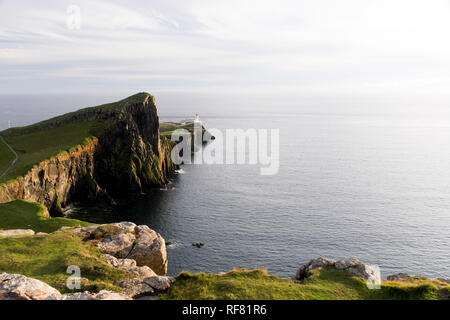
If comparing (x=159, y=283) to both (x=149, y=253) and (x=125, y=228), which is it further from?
(x=125, y=228)

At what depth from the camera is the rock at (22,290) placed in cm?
1838

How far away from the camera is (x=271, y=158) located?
6053 inches

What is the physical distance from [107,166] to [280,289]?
94.7 m

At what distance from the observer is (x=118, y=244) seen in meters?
33.7

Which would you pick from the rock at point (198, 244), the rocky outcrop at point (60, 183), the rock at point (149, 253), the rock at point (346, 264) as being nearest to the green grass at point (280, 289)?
the rock at point (346, 264)

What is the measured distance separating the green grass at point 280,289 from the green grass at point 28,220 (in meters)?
30.7

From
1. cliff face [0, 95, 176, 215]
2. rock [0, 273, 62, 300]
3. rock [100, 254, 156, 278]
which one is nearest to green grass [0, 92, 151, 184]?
cliff face [0, 95, 176, 215]

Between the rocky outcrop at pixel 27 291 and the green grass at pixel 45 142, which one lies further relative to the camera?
the green grass at pixel 45 142

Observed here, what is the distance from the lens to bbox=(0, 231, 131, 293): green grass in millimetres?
24730

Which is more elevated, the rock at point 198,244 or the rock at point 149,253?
the rock at point 149,253

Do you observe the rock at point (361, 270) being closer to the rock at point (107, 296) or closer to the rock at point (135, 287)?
the rock at point (135, 287)

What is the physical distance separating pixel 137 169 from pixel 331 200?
2591 inches

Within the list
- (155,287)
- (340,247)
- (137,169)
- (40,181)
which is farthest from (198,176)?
(155,287)
